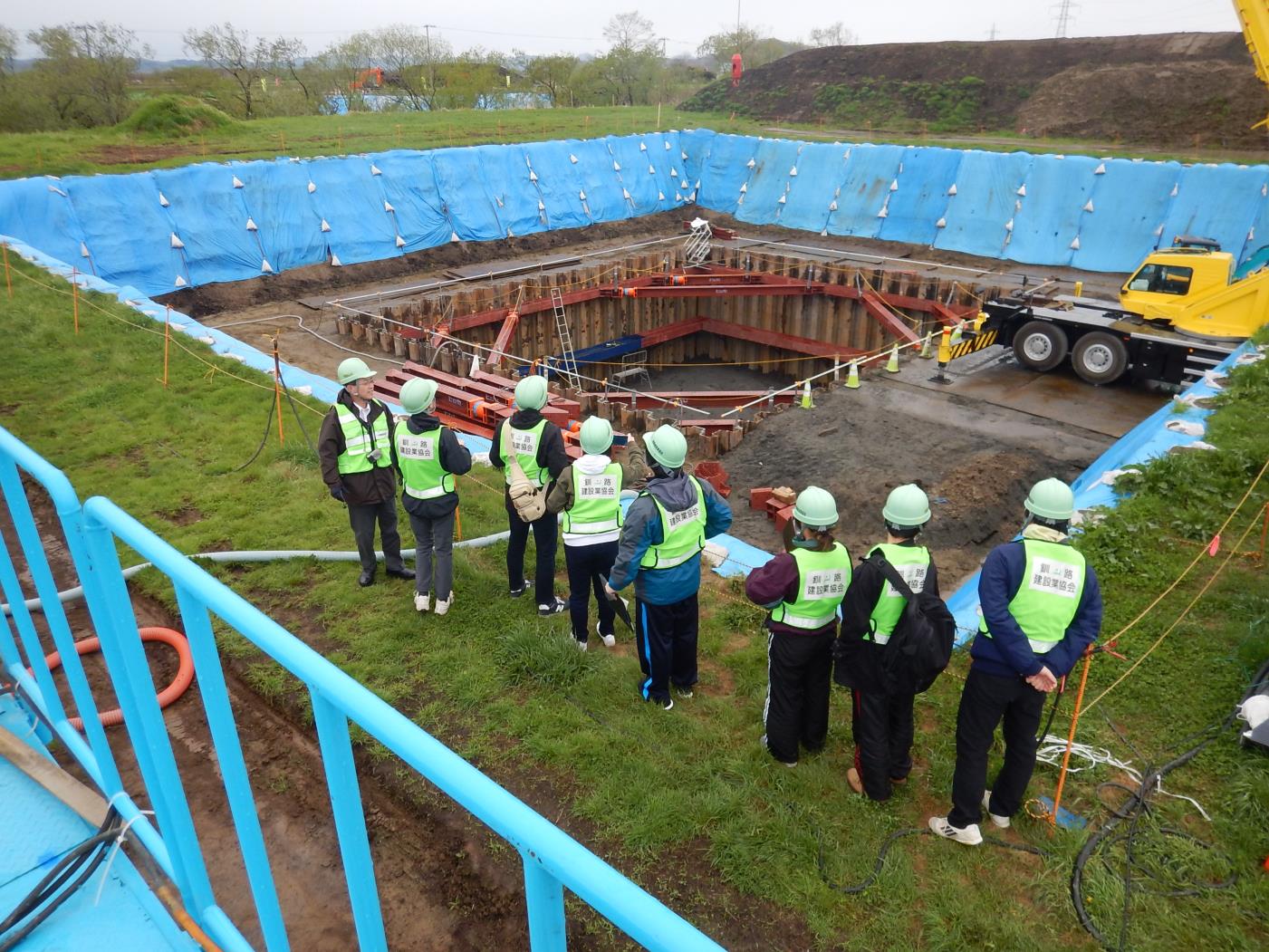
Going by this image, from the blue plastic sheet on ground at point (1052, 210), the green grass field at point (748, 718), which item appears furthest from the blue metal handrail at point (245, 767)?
the blue plastic sheet on ground at point (1052, 210)

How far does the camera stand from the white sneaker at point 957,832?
4.56m

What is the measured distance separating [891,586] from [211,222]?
66.9 feet

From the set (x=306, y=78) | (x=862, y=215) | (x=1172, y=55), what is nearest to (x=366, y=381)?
(x=862, y=215)

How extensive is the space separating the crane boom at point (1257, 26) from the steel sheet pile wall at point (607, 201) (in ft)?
18.7

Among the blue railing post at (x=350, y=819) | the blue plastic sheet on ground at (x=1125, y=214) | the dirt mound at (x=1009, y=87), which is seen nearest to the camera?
the blue railing post at (x=350, y=819)

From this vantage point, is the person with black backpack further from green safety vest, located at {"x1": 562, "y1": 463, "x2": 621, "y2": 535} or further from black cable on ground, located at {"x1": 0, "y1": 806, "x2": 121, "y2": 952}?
black cable on ground, located at {"x1": 0, "y1": 806, "x2": 121, "y2": 952}

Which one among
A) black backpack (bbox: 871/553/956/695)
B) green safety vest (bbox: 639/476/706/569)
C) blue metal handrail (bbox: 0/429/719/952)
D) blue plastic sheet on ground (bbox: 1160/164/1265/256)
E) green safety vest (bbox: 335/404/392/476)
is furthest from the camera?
blue plastic sheet on ground (bbox: 1160/164/1265/256)

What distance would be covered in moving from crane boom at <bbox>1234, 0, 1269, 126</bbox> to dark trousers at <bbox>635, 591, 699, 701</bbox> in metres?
17.3

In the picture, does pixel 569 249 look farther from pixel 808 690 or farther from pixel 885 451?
pixel 808 690

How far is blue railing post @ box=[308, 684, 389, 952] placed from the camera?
1590 mm

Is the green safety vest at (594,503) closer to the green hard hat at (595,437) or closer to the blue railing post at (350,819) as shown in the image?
the green hard hat at (595,437)

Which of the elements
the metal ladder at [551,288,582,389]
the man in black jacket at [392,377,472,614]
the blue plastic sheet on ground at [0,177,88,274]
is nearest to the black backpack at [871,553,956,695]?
the man in black jacket at [392,377,472,614]

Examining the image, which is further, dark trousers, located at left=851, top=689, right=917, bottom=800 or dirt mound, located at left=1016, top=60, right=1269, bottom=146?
dirt mound, located at left=1016, top=60, right=1269, bottom=146

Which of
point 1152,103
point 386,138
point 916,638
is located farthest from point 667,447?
point 1152,103
